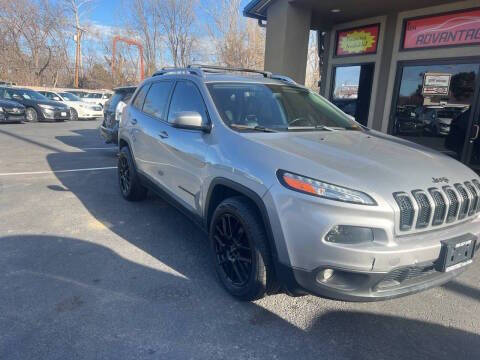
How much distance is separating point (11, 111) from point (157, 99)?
13.5 meters

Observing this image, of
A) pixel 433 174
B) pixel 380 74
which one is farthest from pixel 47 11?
pixel 433 174

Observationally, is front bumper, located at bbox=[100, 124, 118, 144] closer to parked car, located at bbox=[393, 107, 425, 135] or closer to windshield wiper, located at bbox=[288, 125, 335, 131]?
windshield wiper, located at bbox=[288, 125, 335, 131]

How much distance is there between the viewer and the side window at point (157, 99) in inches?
169

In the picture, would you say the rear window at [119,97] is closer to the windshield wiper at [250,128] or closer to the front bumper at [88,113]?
the windshield wiper at [250,128]

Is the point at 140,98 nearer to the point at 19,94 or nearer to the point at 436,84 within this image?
the point at 436,84

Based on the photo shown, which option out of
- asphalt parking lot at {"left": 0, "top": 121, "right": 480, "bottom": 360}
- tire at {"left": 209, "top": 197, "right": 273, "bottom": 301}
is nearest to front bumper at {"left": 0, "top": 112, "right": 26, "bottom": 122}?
asphalt parking lot at {"left": 0, "top": 121, "right": 480, "bottom": 360}

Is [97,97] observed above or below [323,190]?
above

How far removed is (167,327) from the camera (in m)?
2.55

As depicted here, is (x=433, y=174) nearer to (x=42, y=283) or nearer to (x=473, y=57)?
(x=42, y=283)

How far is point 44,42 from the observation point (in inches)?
1479

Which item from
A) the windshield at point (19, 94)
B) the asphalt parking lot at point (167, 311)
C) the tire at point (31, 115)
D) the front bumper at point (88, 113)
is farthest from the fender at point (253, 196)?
the front bumper at point (88, 113)

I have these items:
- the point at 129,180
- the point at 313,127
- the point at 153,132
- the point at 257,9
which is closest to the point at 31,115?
the point at 257,9

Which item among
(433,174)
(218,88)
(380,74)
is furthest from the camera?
(380,74)

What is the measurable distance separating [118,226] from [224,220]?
200 cm
